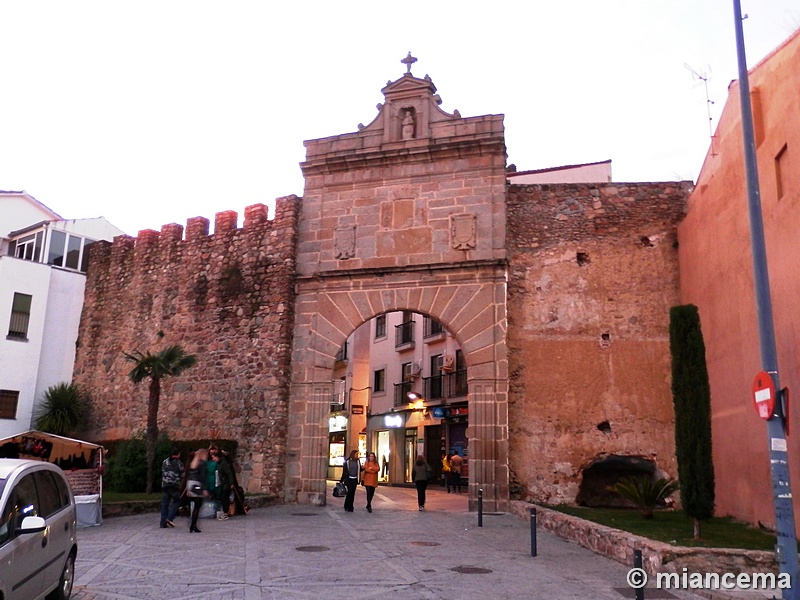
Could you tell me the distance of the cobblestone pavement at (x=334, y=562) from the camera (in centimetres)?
707

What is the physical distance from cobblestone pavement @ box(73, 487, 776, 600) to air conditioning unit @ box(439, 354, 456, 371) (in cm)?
1365

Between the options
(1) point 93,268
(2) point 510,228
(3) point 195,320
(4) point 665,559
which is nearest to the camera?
(4) point 665,559

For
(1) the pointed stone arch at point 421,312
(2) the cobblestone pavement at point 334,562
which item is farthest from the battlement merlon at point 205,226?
(2) the cobblestone pavement at point 334,562

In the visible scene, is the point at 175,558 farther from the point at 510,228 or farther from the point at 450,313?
the point at 510,228

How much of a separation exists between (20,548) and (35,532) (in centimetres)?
15

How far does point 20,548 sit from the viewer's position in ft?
16.1

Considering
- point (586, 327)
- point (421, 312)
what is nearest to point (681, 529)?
point (586, 327)

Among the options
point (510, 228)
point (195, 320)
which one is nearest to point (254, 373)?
point (195, 320)

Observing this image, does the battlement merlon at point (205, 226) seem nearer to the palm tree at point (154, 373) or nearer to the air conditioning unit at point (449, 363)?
the palm tree at point (154, 373)

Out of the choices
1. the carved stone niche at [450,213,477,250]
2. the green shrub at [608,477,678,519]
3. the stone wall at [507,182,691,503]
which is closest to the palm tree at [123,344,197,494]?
the carved stone niche at [450,213,477,250]

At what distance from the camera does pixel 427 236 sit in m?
16.2

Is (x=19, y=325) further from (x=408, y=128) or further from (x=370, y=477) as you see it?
(x=408, y=128)

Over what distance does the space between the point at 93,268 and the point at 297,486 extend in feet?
33.9

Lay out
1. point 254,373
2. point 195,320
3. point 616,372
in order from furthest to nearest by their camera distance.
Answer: point 195,320
point 254,373
point 616,372
